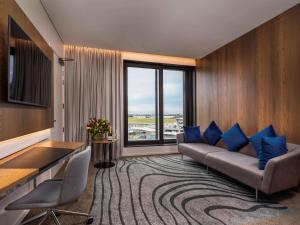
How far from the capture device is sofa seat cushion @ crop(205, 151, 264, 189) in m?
2.23

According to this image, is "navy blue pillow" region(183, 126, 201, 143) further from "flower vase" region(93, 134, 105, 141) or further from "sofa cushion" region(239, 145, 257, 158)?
"flower vase" region(93, 134, 105, 141)

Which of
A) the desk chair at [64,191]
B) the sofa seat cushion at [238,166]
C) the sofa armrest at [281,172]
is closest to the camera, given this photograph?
the desk chair at [64,191]

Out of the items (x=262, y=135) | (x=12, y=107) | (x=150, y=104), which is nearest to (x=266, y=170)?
(x=262, y=135)

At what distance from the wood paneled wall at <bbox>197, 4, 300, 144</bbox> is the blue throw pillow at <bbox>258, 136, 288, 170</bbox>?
0.44 meters

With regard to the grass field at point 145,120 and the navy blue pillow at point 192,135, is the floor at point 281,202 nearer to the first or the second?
the navy blue pillow at point 192,135

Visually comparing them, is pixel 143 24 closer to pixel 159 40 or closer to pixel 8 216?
pixel 159 40

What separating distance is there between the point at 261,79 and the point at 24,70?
11.6 ft

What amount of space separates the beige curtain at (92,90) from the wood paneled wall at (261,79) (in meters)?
2.47

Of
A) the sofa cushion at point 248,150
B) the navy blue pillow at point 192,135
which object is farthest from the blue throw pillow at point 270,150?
the navy blue pillow at point 192,135

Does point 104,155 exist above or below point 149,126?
below

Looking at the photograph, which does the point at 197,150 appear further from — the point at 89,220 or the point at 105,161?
the point at 89,220

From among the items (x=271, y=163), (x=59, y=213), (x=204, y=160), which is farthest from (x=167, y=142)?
(x=59, y=213)

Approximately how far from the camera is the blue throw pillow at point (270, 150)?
7.42 feet

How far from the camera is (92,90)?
4.19 meters
